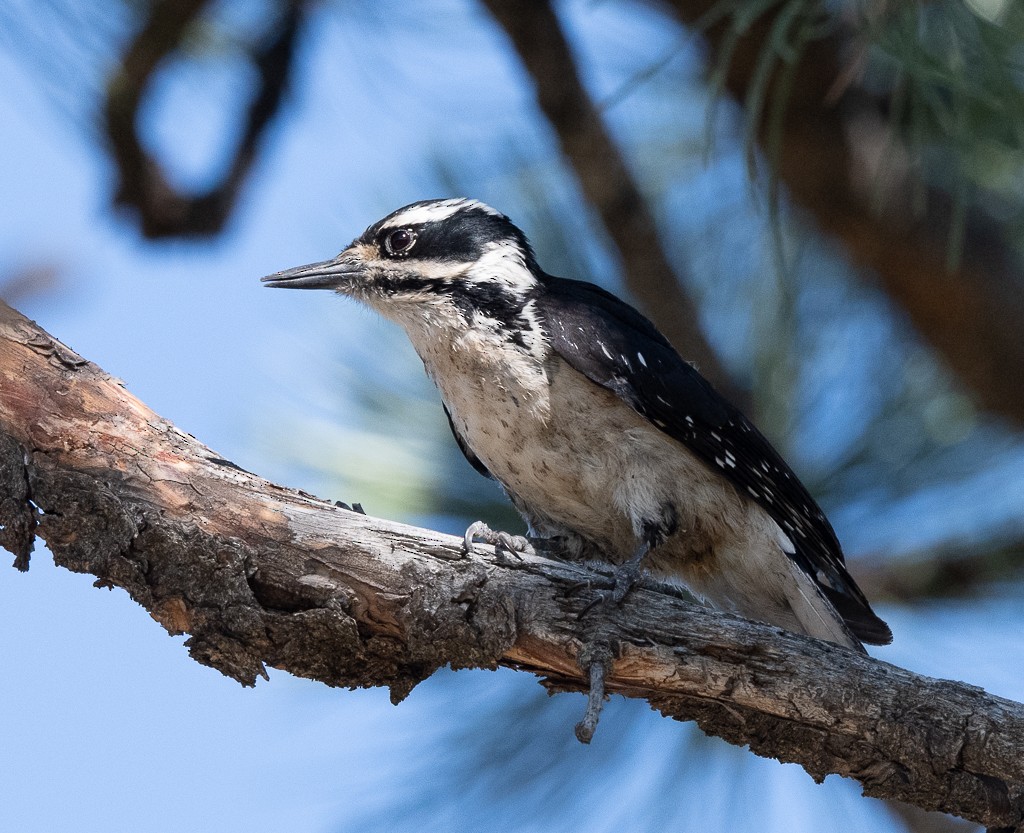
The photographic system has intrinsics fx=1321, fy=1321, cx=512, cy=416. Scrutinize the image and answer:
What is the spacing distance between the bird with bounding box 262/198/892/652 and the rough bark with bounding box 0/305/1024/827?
20.4 inches

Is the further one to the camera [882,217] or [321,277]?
[882,217]

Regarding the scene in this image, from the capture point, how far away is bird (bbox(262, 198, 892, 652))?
3.10m

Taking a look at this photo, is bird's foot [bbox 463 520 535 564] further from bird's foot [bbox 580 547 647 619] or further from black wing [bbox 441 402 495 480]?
black wing [bbox 441 402 495 480]

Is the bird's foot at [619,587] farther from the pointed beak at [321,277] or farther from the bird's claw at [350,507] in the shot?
the pointed beak at [321,277]

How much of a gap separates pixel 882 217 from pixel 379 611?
1954 mm

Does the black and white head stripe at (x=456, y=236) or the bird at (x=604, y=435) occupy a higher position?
the black and white head stripe at (x=456, y=236)

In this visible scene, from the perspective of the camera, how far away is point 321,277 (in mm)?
3396

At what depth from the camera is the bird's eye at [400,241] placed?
11.2 ft

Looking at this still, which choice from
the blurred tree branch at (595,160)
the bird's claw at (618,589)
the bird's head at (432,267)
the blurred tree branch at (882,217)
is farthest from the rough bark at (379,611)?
the blurred tree branch at (595,160)

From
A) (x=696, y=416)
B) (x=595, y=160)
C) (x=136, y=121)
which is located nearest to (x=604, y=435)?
(x=696, y=416)

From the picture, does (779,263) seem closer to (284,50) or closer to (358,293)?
(358,293)

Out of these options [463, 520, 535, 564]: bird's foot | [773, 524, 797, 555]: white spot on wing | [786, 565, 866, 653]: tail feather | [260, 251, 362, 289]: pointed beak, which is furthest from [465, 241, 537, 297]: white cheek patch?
[786, 565, 866, 653]: tail feather

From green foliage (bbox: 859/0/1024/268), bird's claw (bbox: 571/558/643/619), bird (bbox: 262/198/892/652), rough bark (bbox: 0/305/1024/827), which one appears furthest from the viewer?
bird (bbox: 262/198/892/652)

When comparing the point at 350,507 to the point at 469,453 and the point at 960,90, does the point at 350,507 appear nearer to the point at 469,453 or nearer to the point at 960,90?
the point at 469,453
